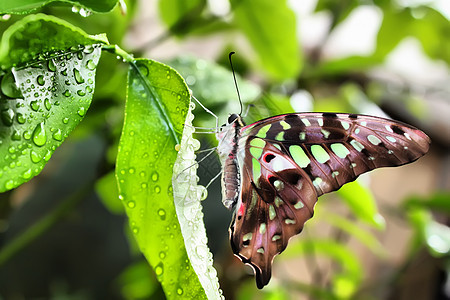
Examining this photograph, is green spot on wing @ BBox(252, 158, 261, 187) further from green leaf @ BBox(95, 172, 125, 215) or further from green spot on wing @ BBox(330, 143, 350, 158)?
green leaf @ BBox(95, 172, 125, 215)

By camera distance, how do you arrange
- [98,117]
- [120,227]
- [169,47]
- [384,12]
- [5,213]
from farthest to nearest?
1. [169,47]
2. [120,227]
3. [384,12]
4. [98,117]
5. [5,213]

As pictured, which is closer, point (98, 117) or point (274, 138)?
point (274, 138)

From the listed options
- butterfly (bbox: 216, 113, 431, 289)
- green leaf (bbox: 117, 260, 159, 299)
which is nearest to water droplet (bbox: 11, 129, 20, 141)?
butterfly (bbox: 216, 113, 431, 289)

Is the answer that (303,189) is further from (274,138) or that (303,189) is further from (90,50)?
(90,50)

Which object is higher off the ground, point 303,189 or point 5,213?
point 303,189

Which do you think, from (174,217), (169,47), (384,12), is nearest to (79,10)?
(174,217)

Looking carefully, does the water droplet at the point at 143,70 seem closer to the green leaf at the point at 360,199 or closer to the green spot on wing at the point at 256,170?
the green spot on wing at the point at 256,170
